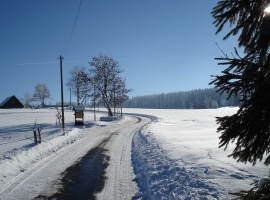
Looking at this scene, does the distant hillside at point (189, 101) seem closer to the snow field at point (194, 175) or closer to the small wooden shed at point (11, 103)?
the small wooden shed at point (11, 103)

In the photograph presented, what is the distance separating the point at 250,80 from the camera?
5.71ft

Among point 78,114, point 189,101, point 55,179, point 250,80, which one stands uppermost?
point 189,101

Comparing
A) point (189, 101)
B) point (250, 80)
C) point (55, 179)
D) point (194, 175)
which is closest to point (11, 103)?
point (55, 179)

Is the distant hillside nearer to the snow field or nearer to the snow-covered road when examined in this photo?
the snow field

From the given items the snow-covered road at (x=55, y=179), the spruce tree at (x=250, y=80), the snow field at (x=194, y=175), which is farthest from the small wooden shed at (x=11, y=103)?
the spruce tree at (x=250, y=80)

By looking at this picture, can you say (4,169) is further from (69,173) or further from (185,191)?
(185,191)

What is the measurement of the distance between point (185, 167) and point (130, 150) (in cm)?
423

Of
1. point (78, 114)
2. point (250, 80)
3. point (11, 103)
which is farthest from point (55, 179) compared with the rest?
Answer: point (11, 103)

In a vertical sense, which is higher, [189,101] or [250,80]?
[189,101]

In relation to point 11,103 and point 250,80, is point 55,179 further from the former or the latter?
point 11,103

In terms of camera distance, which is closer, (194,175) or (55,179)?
(194,175)

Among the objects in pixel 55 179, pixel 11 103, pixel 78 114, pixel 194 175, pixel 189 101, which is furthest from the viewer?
pixel 189 101

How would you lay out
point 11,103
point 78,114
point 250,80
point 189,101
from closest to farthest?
point 250,80 < point 78,114 < point 11,103 < point 189,101

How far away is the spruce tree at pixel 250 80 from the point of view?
4.97ft
